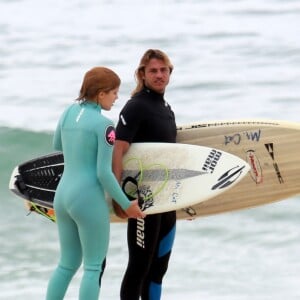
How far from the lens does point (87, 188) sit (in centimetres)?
436

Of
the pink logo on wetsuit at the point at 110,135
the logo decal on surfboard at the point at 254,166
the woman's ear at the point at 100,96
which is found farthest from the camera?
the logo decal on surfboard at the point at 254,166

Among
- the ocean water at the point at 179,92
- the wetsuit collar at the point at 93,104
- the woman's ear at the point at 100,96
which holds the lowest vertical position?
the ocean water at the point at 179,92

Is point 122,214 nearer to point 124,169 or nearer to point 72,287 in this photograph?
point 124,169

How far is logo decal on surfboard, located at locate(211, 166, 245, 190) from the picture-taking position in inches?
189

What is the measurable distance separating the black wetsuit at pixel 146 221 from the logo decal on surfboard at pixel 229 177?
0.25 meters

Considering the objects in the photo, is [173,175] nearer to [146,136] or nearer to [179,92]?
[146,136]

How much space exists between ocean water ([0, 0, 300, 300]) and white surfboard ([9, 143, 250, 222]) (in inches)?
62.5

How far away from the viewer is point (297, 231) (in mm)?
8297

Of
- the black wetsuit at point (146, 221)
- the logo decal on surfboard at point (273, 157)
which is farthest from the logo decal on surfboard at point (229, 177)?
the logo decal on surfboard at point (273, 157)

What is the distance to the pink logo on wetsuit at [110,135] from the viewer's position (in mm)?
4266

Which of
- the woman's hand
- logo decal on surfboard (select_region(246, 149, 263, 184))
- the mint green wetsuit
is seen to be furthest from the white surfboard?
logo decal on surfboard (select_region(246, 149, 263, 184))

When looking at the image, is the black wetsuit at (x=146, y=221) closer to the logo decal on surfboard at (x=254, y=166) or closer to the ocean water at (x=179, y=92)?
the logo decal on surfboard at (x=254, y=166)

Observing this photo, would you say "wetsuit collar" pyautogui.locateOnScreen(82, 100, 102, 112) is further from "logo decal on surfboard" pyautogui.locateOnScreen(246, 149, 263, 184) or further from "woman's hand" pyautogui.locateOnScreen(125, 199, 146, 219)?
"logo decal on surfboard" pyautogui.locateOnScreen(246, 149, 263, 184)

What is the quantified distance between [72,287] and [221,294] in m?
0.91
